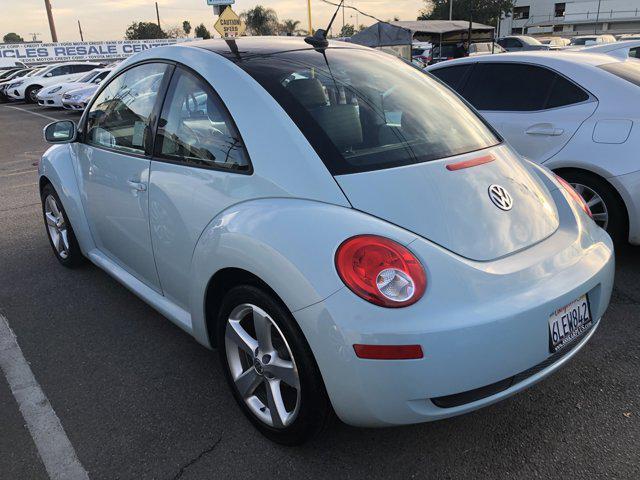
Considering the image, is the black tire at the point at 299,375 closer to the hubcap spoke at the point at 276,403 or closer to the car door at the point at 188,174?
the hubcap spoke at the point at 276,403

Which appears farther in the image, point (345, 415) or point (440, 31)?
point (440, 31)

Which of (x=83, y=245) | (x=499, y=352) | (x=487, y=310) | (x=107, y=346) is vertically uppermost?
(x=487, y=310)

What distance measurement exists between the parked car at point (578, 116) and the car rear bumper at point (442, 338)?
7.23 feet

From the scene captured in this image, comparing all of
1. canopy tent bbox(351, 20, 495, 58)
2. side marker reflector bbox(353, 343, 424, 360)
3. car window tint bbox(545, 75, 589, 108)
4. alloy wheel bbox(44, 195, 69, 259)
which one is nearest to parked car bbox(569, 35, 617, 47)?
canopy tent bbox(351, 20, 495, 58)

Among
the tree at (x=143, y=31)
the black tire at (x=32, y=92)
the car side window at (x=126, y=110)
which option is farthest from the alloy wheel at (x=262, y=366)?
the tree at (x=143, y=31)

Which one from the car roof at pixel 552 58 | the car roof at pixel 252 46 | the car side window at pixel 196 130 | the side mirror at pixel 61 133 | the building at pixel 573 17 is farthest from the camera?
the building at pixel 573 17

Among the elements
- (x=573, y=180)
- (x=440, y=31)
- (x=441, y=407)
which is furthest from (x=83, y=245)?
(x=440, y=31)

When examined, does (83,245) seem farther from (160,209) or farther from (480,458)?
(480,458)

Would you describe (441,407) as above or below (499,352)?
below

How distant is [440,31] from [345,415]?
64.7 ft

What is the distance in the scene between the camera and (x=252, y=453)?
222 centimetres

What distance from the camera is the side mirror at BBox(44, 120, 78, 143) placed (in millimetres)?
3557

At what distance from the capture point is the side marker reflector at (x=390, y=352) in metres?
1.70

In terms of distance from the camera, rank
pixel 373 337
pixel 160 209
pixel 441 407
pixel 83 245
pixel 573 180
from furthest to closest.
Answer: pixel 573 180, pixel 83 245, pixel 160 209, pixel 441 407, pixel 373 337
